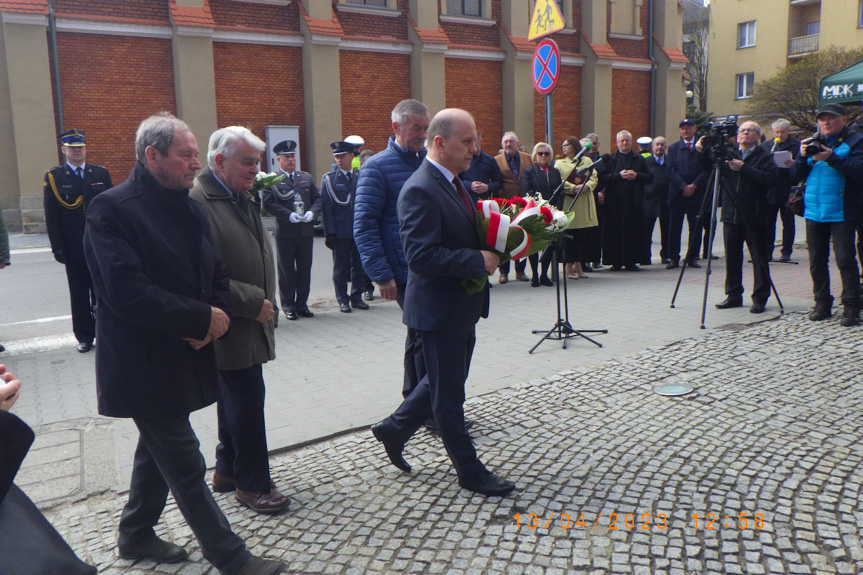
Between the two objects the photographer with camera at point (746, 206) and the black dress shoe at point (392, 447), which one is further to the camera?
the photographer with camera at point (746, 206)

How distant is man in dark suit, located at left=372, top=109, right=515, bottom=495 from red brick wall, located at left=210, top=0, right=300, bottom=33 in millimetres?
17732

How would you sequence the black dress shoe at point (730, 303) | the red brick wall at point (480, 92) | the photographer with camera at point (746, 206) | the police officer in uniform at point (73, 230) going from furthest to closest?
the red brick wall at point (480, 92), the black dress shoe at point (730, 303), the photographer with camera at point (746, 206), the police officer in uniform at point (73, 230)

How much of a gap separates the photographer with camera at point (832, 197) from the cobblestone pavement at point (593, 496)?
2225mm

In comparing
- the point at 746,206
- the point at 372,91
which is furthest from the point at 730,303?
the point at 372,91

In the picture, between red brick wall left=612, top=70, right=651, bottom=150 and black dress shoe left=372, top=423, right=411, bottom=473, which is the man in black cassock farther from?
red brick wall left=612, top=70, right=651, bottom=150

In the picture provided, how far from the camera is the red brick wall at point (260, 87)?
1961cm

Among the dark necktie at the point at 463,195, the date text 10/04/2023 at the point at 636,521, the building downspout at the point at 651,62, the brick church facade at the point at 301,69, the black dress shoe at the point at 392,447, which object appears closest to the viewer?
the date text 10/04/2023 at the point at 636,521

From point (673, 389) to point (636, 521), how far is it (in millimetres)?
2154

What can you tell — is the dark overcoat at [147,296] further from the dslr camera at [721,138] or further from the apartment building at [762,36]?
the apartment building at [762,36]

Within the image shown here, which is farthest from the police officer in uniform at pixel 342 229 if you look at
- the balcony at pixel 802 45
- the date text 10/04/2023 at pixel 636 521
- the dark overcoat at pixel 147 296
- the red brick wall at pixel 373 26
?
the balcony at pixel 802 45

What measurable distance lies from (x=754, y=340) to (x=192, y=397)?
18.0 ft

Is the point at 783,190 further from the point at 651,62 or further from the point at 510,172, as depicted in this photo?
the point at 651,62

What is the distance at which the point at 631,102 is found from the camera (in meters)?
27.4

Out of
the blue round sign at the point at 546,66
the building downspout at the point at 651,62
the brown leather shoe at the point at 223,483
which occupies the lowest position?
the brown leather shoe at the point at 223,483
